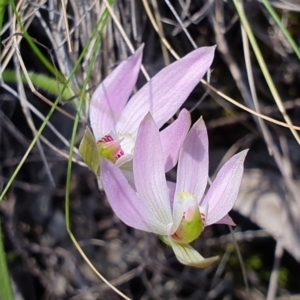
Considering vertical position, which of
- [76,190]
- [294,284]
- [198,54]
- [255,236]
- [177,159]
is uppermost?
[198,54]

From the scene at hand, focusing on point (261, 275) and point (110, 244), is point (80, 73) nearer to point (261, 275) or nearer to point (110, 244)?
point (110, 244)

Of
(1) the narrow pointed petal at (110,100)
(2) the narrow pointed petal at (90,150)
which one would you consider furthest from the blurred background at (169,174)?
(2) the narrow pointed petal at (90,150)

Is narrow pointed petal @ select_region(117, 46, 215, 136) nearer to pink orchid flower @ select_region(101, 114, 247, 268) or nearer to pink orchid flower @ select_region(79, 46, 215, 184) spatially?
pink orchid flower @ select_region(79, 46, 215, 184)

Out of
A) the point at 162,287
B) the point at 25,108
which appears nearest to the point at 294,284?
the point at 162,287

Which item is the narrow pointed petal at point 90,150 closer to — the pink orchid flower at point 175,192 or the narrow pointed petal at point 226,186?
the pink orchid flower at point 175,192

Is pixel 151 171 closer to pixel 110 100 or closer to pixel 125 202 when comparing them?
pixel 125 202
